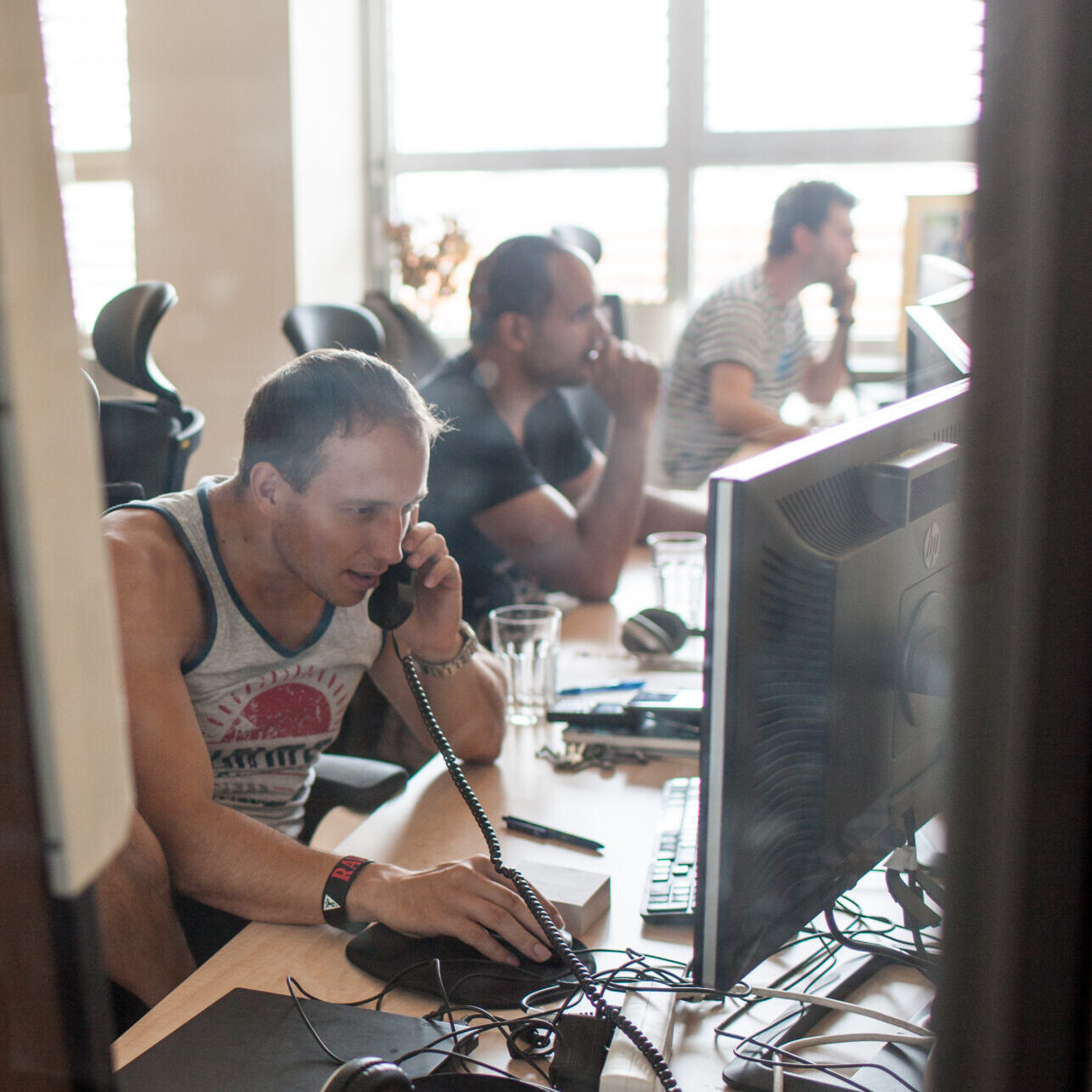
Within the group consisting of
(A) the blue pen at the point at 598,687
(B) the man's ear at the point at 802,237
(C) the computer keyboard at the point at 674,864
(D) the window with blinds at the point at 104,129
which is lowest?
(A) the blue pen at the point at 598,687

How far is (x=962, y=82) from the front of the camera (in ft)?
1.12

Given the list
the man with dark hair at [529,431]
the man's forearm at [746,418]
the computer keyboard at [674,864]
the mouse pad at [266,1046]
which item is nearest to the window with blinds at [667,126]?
the man's forearm at [746,418]

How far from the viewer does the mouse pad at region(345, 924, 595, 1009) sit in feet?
2.74

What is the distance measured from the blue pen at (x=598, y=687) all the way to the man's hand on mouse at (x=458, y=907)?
56 centimetres

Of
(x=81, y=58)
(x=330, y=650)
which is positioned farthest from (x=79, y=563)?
(x=81, y=58)

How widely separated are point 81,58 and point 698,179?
7.16 feet

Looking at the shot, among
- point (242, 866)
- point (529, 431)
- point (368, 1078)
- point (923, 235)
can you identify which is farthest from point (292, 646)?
point (923, 235)

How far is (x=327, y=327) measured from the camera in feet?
6.84

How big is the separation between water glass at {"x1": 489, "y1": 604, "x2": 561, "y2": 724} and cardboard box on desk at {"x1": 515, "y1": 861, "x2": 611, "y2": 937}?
478 millimetres

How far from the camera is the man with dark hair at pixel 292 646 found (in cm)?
95

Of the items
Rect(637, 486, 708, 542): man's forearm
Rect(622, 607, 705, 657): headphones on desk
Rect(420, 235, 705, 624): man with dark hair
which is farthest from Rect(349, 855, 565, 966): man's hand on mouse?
Rect(637, 486, 708, 542): man's forearm

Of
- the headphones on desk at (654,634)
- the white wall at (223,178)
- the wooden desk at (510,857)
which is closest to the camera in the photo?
the wooden desk at (510,857)

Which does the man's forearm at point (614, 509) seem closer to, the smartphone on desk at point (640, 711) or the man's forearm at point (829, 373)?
the smartphone on desk at point (640, 711)

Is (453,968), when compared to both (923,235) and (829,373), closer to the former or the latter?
(829,373)
